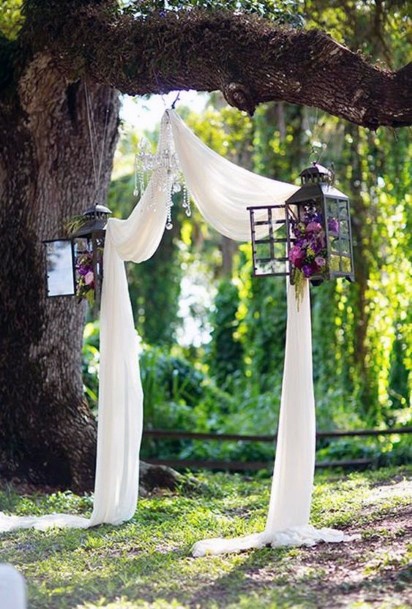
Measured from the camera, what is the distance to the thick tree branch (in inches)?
273

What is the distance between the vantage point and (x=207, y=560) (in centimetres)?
652

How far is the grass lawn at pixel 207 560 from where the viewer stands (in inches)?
219

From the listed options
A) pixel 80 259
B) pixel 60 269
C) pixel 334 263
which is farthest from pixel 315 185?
pixel 60 269

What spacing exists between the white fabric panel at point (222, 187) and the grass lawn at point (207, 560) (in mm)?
2107

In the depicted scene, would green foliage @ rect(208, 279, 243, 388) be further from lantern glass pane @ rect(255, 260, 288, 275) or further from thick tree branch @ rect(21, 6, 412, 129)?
lantern glass pane @ rect(255, 260, 288, 275)

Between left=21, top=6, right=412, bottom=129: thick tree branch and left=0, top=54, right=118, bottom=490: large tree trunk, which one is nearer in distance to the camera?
left=21, top=6, right=412, bottom=129: thick tree branch

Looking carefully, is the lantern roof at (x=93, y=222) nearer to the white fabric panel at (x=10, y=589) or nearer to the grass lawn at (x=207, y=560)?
the grass lawn at (x=207, y=560)

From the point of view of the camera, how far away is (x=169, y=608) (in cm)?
532

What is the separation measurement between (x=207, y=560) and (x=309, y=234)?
6.90ft

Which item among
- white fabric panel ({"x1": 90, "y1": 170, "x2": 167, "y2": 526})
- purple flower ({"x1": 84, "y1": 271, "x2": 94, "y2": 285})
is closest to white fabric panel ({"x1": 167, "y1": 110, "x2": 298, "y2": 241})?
white fabric panel ({"x1": 90, "y1": 170, "x2": 167, "y2": 526})

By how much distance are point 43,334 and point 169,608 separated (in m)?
4.69

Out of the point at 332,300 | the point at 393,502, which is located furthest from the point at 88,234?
the point at 332,300

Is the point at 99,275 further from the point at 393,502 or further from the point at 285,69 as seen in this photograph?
the point at 393,502

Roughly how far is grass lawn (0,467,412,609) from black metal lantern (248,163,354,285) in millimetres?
1741
